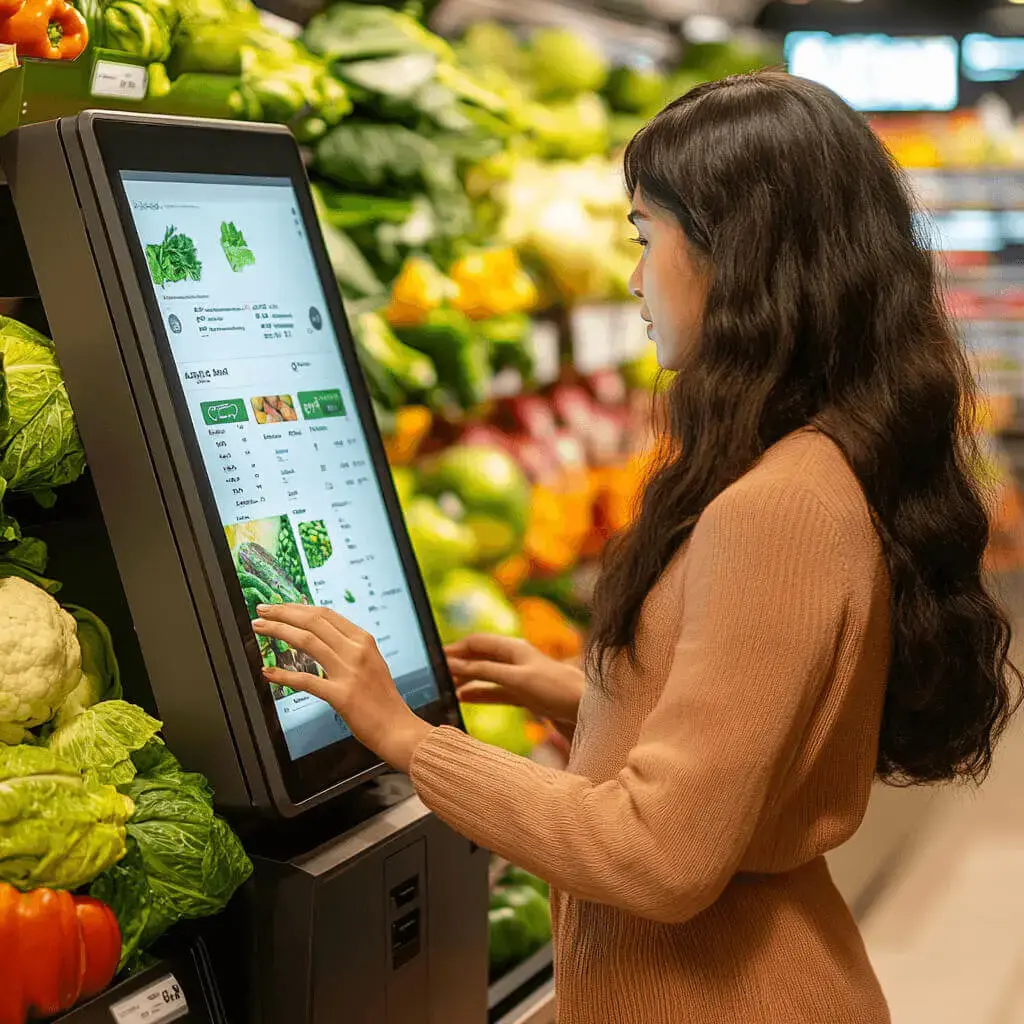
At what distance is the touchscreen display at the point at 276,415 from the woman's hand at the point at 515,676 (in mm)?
142

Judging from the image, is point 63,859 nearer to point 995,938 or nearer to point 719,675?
point 719,675

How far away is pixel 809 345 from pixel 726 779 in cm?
44

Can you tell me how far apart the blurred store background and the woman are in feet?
1.01

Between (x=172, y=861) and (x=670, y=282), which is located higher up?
(x=670, y=282)

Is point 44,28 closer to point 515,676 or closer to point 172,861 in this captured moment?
point 172,861

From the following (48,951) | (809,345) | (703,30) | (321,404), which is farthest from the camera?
(703,30)

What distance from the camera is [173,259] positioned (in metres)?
1.47

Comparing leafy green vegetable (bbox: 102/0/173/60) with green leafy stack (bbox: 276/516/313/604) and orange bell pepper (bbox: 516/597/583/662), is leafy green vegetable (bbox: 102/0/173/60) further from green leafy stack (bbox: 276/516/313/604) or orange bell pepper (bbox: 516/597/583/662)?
orange bell pepper (bbox: 516/597/583/662)

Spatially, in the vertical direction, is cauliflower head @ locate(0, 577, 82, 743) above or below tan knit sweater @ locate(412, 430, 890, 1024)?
above

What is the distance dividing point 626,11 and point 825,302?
2.96 metres

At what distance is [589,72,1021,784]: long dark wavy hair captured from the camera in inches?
53.6

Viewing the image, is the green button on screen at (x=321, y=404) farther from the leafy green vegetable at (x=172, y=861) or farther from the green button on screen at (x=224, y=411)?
the leafy green vegetable at (x=172, y=861)

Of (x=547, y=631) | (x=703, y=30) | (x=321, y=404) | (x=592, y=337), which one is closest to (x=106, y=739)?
(x=321, y=404)

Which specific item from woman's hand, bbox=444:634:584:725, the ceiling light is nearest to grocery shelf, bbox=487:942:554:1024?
woman's hand, bbox=444:634:584:725
